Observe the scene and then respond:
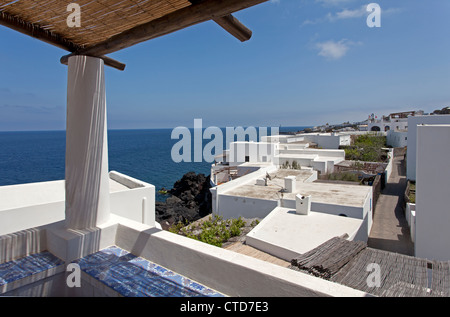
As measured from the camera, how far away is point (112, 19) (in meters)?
2.29

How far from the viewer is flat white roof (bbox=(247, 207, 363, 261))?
671 cm

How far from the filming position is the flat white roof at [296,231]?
6.71 meters

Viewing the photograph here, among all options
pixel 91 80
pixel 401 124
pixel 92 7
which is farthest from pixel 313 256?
pixel 401 124

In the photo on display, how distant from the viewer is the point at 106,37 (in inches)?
105

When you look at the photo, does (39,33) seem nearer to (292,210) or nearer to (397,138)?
(292,210)

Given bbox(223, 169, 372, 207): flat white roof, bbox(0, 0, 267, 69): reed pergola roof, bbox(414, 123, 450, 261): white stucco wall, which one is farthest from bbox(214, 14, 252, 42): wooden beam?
bbox(223, 169, 372, 207): flat white roof

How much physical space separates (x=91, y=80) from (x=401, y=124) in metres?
45.6

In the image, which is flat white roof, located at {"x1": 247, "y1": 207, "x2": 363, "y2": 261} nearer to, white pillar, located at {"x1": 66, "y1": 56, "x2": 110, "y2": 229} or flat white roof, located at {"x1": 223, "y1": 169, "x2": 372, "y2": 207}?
flat white roof, located at {"x1": 223, "y1": 169, "x2": 372, "y2": 207}

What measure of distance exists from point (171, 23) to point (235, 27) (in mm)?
500

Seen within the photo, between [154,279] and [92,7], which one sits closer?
[92,7]
